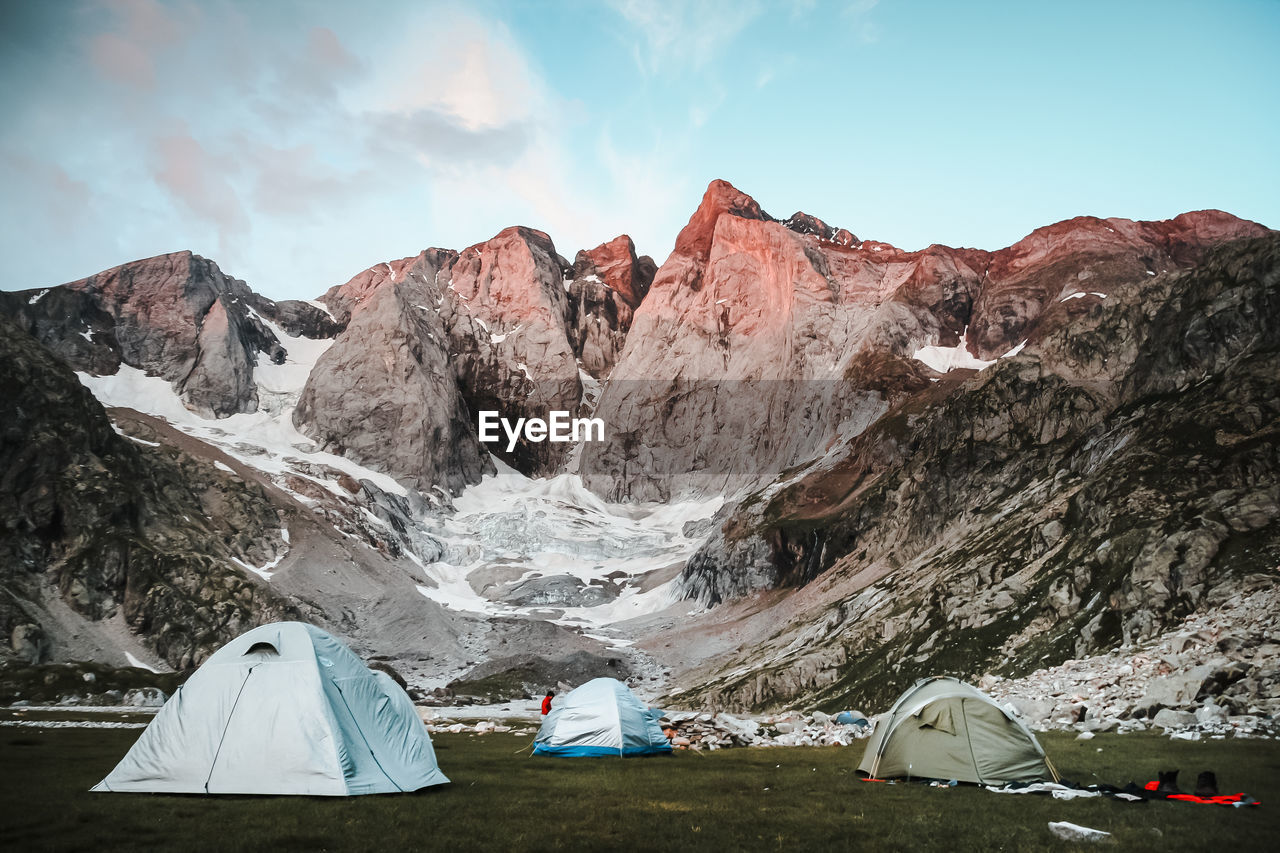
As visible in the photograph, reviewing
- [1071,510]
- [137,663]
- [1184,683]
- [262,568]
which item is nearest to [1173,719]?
[1184,683]

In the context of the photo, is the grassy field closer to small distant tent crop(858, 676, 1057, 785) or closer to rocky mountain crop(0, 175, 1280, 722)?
small distant tent crop(858, 676, 1057, 785)

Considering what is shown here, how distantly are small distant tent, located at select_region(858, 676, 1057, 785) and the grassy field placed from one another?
93 cm

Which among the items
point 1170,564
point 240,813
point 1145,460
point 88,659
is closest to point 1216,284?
point 1145,460

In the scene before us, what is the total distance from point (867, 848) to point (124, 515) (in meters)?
152

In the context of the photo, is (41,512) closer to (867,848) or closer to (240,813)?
(240,813)

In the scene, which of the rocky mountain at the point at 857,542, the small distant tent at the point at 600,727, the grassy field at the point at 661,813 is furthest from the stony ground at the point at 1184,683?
the small distant tent at the point at 600,727

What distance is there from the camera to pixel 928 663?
206 ft

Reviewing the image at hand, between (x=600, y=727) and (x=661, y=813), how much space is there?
46.5 feet

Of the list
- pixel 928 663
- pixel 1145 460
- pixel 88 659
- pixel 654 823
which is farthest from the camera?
pixel 88 659

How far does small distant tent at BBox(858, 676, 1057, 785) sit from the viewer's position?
2308cm

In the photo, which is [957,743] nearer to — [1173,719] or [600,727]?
[1173,719]

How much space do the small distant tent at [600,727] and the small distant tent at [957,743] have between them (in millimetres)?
10320

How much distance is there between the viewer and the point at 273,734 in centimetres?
2139

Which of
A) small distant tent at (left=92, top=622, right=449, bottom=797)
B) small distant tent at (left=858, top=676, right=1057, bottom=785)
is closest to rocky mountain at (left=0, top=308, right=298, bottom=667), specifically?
small distant tent at (left=92, top=622, right=449, bottom=797)
